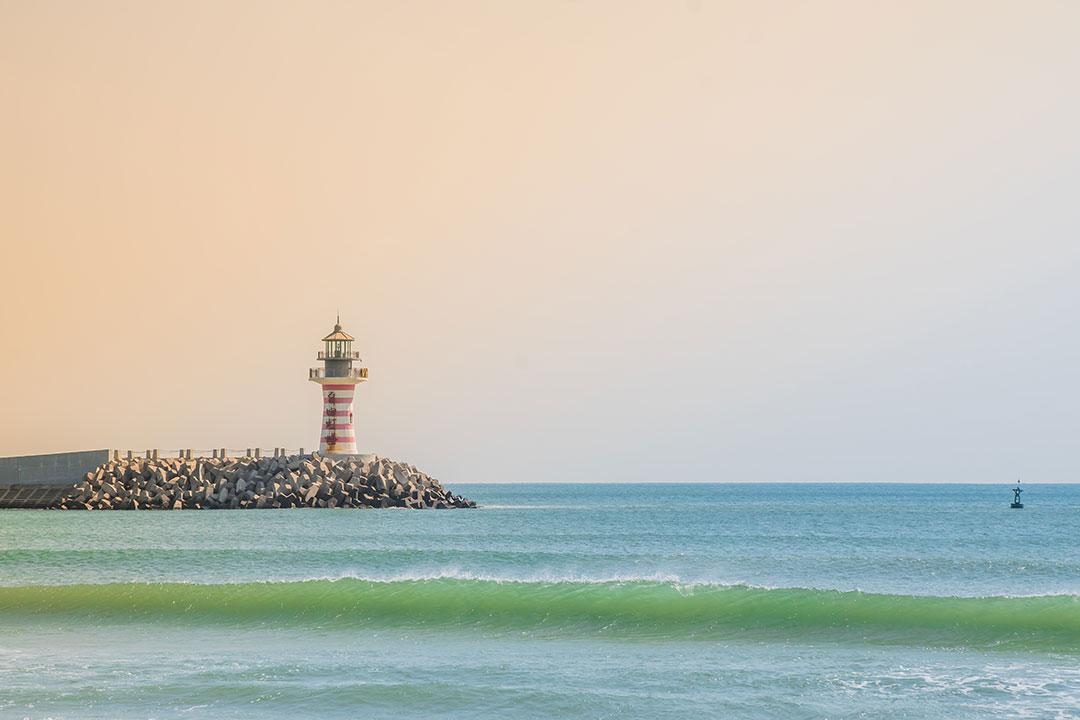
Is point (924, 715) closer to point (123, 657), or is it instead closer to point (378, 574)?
point (123, 657)

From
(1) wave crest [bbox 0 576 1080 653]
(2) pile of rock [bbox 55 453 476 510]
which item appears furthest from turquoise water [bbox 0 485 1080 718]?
(2) pile of rock [bbox 55 453 476 510]

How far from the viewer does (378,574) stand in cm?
2492

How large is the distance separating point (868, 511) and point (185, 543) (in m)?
38.7

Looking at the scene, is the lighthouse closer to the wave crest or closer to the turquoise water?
the turquoise water

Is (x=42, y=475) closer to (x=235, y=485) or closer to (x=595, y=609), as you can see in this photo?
(x=235, y=485)

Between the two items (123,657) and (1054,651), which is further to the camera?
(1054,651)

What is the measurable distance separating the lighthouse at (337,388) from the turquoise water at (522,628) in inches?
460

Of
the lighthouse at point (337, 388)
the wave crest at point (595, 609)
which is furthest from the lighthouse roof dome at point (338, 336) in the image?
the wave crest at point (595, 609)

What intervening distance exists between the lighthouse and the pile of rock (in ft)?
2.34

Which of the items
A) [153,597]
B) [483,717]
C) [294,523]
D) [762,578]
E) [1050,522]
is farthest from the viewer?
[1050,522]

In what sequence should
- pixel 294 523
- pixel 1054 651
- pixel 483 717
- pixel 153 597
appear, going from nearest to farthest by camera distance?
pixel 483 717 < pixel 1054 651 < pixel 153 597 < pixel 294 523

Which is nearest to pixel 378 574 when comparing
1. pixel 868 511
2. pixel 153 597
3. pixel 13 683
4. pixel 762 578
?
pixel 153 597

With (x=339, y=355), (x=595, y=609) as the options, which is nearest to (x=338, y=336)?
(x=339, y=355)

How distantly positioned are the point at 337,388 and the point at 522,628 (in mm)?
29307
